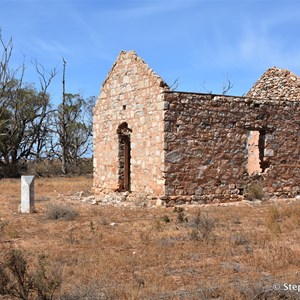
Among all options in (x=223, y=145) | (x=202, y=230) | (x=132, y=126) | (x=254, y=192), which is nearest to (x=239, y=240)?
(x=202, y=230)

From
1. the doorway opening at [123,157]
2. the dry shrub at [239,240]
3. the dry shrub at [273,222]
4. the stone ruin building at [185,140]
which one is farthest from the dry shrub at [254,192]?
the dry shrub at [239,240]

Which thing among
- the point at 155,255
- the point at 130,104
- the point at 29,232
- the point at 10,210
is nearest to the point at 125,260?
the point at 155,255

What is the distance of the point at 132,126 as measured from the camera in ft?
53.0

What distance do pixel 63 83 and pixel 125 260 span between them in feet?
88.3

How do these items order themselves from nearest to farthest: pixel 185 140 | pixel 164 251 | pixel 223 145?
pixel 164 251, pixel 185 140, pixel 223 145

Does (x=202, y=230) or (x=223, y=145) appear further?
(x=223, y=145)

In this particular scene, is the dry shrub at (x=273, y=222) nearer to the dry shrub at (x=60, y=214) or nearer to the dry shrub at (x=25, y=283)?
the dry shrub at (x=60, y=214)

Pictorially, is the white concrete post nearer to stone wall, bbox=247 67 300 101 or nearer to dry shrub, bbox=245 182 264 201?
dry shrub, bbox=245 182 264 201

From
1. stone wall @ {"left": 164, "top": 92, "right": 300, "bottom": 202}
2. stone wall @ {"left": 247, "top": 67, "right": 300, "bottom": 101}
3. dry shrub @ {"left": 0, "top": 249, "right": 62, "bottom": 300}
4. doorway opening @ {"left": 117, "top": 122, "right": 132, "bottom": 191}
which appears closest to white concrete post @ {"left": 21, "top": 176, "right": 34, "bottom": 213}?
stone wall @ {"left": 164, "top": 92, "right": 300, "bottom": 202}

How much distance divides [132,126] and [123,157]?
1.51 metres

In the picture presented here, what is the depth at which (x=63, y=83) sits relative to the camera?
32781 millimetres

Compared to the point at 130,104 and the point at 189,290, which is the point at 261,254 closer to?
the point at 189,290

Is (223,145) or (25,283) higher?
(223,145)

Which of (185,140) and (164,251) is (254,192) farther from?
(164,251)
